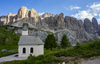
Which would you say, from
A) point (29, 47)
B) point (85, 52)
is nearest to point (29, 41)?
point (29, 47)

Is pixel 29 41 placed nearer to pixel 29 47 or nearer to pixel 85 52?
pixel 29 47

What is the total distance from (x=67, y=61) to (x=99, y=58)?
139 inches

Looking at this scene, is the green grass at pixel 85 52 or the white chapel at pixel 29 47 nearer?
the green grass at pixel 85 52

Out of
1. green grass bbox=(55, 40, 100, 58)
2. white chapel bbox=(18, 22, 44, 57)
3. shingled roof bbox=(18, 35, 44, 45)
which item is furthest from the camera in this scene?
shingled roof bbox=(18, 35, 44, 45)

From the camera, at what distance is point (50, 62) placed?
777cm

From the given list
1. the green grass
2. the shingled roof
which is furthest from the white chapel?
the green grass

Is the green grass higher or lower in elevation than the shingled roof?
lower

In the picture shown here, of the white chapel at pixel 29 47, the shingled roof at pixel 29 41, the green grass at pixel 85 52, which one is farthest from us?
the shingled roof at pixel 29 41

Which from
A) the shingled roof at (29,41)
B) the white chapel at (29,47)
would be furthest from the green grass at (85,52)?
the shingled roof at (29,41)

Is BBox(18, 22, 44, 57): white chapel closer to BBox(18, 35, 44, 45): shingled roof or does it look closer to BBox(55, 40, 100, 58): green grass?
BBox(18, 35, 44, 45): shingled roof

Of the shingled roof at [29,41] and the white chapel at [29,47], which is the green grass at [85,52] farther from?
the shingled roof at [29,41]

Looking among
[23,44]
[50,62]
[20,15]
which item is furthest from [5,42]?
[20,15]

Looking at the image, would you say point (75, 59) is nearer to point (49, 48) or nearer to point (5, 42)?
point (49, 48)

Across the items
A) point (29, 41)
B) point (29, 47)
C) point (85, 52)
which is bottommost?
point (29, 47)
